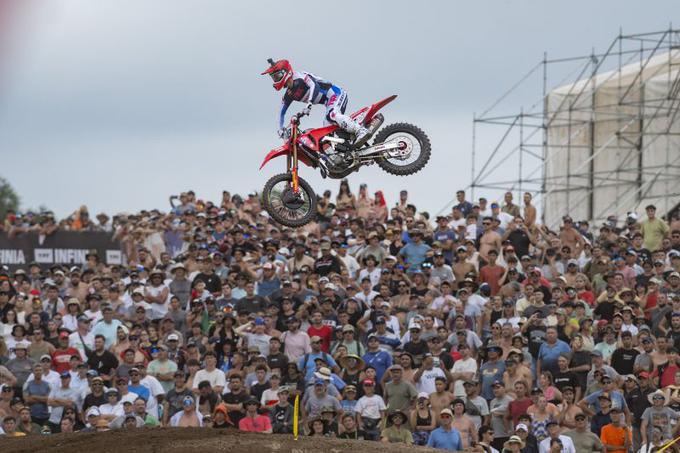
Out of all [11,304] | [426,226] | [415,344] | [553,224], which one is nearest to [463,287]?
[415,344]

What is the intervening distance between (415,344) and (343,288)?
2653 mm

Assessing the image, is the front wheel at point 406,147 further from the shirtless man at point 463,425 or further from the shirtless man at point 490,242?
the shirtless man at point 490,242

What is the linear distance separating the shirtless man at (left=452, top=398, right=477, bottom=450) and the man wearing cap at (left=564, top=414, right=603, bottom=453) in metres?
1.42

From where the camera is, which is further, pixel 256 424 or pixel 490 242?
pixel 490 242

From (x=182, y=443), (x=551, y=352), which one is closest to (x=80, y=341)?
(x=182, y=443)

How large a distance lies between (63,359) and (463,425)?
6.85 metres

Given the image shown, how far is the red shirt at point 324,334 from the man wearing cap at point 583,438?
4.69 meters

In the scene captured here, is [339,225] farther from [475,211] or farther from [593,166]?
[593,166]

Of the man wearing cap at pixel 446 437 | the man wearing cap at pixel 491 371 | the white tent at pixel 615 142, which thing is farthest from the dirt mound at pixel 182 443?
the white tent at pixel 615 142

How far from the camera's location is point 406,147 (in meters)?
18.9

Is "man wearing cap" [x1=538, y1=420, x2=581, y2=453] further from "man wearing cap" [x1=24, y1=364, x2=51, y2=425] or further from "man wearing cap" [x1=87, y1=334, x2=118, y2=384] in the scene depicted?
"man wearing cap" [x1=24, y1=364, x2=51, y2=425]

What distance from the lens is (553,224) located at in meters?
38.7

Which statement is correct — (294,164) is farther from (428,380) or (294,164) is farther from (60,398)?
(60,398)

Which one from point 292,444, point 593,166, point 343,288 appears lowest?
point 292,444
